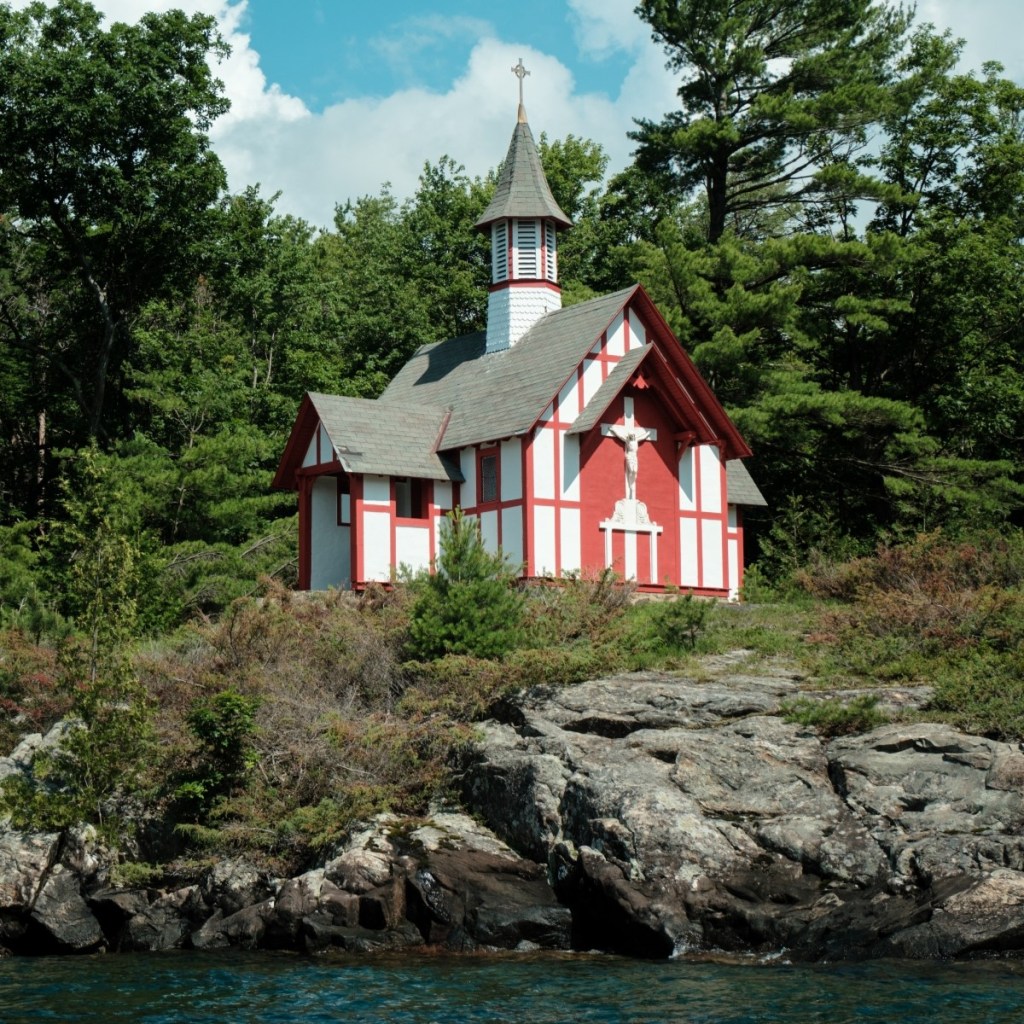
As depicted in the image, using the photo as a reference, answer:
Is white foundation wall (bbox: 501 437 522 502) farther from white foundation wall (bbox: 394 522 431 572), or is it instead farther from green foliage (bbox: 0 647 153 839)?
green foliage (bbox: 0 647 153 839)

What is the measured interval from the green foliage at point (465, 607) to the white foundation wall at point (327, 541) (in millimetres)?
7819

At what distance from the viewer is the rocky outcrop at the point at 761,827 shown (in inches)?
694

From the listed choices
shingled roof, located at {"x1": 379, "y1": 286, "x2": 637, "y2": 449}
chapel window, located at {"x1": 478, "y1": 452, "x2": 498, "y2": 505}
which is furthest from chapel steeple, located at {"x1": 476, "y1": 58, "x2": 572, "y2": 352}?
chapel window, located at {"x1": 478, "y1": 452, "x2": 498, "y2": 505}

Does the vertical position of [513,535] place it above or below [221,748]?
above

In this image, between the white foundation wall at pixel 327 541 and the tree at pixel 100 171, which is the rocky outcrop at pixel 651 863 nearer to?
the white foundation wall at pixel 327 541

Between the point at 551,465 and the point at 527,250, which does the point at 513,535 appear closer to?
the point at 551,465

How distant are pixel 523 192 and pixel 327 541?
10032 millimetres

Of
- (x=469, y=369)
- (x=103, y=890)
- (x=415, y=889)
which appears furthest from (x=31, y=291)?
(x=415, y=889)

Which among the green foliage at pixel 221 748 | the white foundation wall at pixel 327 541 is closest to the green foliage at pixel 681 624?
the green foliage at pixel 221 748

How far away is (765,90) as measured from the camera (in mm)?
44625

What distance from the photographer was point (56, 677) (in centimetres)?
2577

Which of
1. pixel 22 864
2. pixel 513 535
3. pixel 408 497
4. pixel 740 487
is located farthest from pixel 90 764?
pixel 740 487

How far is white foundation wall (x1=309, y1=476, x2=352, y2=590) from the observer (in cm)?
3362

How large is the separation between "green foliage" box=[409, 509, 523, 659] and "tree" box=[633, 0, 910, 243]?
21.0 m
